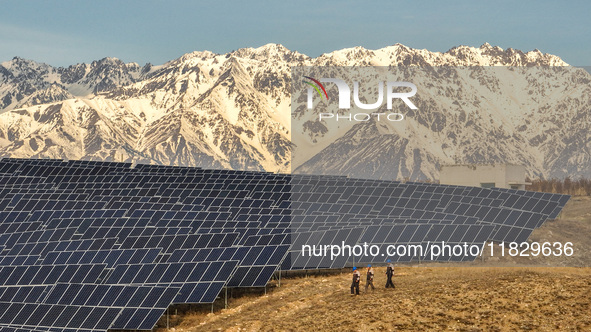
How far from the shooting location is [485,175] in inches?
3664

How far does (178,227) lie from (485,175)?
137 feet

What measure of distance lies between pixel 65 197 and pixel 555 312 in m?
54.4

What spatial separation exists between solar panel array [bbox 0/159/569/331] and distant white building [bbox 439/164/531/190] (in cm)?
2159

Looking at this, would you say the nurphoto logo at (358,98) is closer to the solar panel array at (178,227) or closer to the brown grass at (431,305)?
the solar panel array at (178,227)

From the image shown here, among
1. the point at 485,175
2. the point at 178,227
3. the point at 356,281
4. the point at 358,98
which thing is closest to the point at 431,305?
the point at 356,281

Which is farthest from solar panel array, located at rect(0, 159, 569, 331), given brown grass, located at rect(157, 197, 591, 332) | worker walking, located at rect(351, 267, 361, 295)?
worker walking, located at rect(351, 267, 361, 295)

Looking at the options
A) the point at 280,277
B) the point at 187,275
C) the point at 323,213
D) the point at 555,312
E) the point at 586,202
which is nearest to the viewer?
the point at 555,312

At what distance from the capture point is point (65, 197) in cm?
7994

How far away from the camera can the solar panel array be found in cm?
4548

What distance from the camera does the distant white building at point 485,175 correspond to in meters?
92.7

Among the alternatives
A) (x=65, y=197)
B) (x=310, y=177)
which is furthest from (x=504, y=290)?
(x=65, y=197)

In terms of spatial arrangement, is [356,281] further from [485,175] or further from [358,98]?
[485,175]

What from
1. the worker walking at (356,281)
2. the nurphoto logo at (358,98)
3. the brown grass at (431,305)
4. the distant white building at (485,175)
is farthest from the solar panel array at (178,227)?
the distant white building at (485,175)

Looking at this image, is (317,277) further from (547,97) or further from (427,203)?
(547,97)
